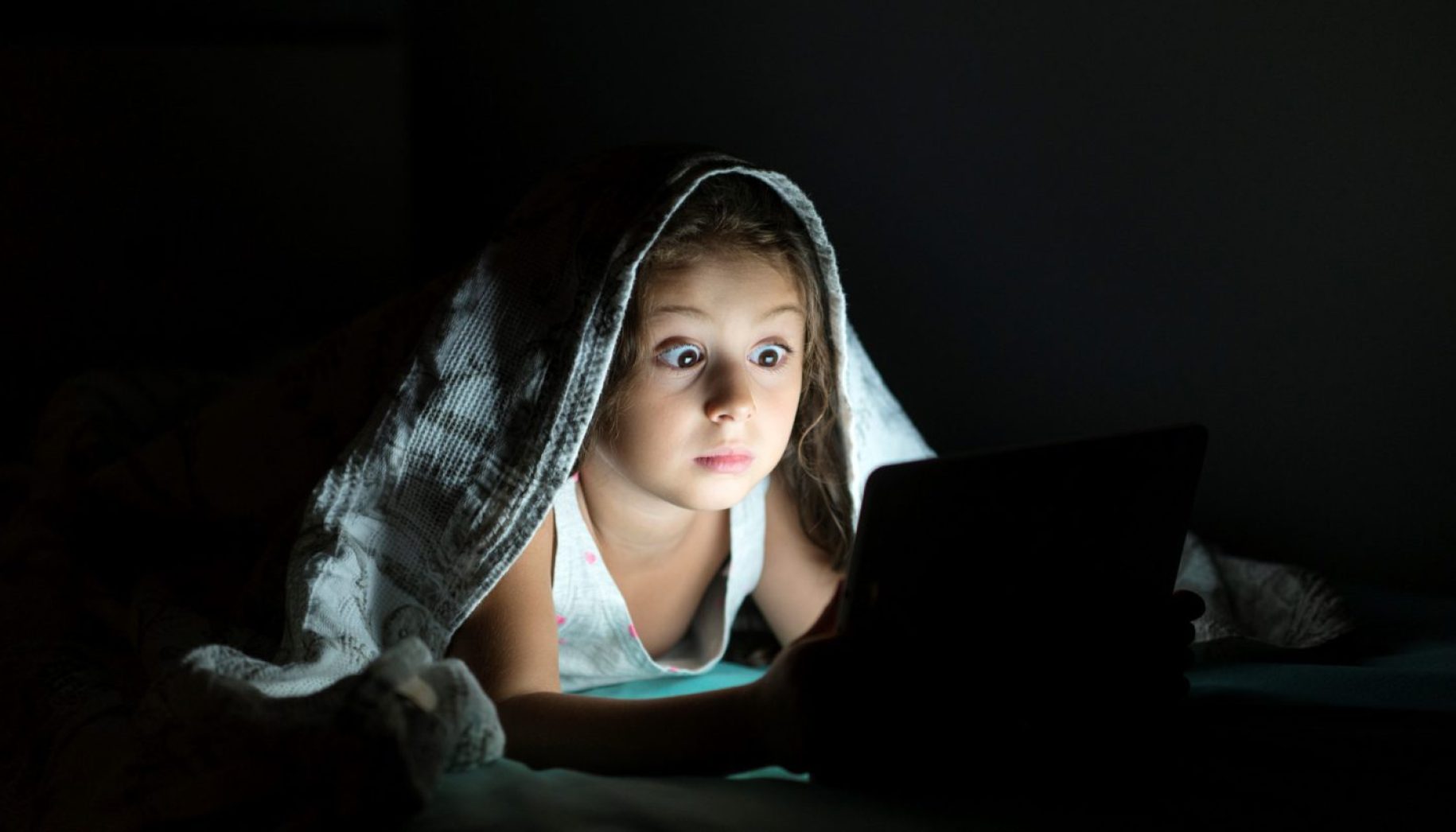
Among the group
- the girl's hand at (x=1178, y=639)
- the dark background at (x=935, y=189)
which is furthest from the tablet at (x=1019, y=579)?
the dark background at (x=935, y=189)

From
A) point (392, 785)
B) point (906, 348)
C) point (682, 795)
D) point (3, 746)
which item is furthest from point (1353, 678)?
point (3, 746)

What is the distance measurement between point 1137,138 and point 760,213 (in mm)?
582

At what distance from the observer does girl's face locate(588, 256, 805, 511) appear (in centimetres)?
96

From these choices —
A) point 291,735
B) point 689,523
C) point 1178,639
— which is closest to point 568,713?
point 291,735

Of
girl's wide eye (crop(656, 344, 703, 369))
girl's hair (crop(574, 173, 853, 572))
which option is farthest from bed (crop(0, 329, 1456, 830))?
girl's wide eye (crop(656, 344, 703, 369))

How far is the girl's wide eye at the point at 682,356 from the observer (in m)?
0.97

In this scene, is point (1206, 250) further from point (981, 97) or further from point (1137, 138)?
point (981, 97)

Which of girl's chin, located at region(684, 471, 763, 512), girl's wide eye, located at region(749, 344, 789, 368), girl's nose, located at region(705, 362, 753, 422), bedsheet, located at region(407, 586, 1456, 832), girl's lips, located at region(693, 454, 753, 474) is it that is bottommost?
bedsheet, located at region(407, 586, 1456, 832)

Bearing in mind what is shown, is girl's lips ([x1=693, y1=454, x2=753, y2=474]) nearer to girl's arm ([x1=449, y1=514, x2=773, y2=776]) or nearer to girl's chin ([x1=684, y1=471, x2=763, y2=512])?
girl's chin ([x1=684, y1=471, x2=763, y2=512])

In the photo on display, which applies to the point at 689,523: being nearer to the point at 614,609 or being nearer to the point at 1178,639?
the point at 614,609

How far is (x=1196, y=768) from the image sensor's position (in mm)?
779

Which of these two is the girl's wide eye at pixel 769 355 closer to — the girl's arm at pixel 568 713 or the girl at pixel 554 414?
the girl at pixel 554 414

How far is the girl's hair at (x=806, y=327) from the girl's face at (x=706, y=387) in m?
0.01

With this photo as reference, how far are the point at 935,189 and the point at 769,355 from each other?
0.63 meters
